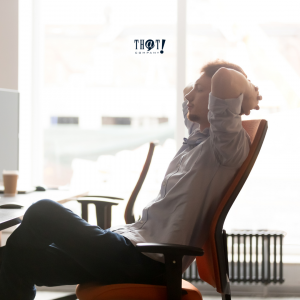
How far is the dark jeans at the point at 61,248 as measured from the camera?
1185 mm

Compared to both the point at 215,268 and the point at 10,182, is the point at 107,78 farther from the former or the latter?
the point at 215,268

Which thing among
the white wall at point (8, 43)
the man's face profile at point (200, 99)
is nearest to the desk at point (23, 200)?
the man's face profile at point (200, 99)

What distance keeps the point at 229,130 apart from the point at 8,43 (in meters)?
1.98

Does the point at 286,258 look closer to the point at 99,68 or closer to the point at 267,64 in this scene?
the point at 267,64

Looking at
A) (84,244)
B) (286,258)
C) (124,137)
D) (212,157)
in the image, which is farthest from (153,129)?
(84,244)

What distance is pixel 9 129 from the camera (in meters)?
2.14

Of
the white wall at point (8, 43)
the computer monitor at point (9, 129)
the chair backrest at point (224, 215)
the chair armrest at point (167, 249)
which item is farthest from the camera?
the white wall at point (8, 43)

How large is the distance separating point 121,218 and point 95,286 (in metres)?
1.63

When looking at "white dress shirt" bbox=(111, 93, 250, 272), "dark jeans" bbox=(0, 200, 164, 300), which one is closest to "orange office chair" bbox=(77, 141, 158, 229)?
"white dress shirt" bbox=(111, 93, 250, 272)

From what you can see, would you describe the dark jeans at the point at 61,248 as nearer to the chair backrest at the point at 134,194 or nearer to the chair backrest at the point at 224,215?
the chair backrest at the point at 224,215

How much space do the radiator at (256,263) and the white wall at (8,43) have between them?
178 centimetres

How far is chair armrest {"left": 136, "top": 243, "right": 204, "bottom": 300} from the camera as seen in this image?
3.47 feet

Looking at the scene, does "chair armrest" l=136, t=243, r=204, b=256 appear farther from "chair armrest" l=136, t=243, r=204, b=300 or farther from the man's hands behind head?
the man's hands behind head

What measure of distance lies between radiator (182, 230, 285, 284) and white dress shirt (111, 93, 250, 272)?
122cm
